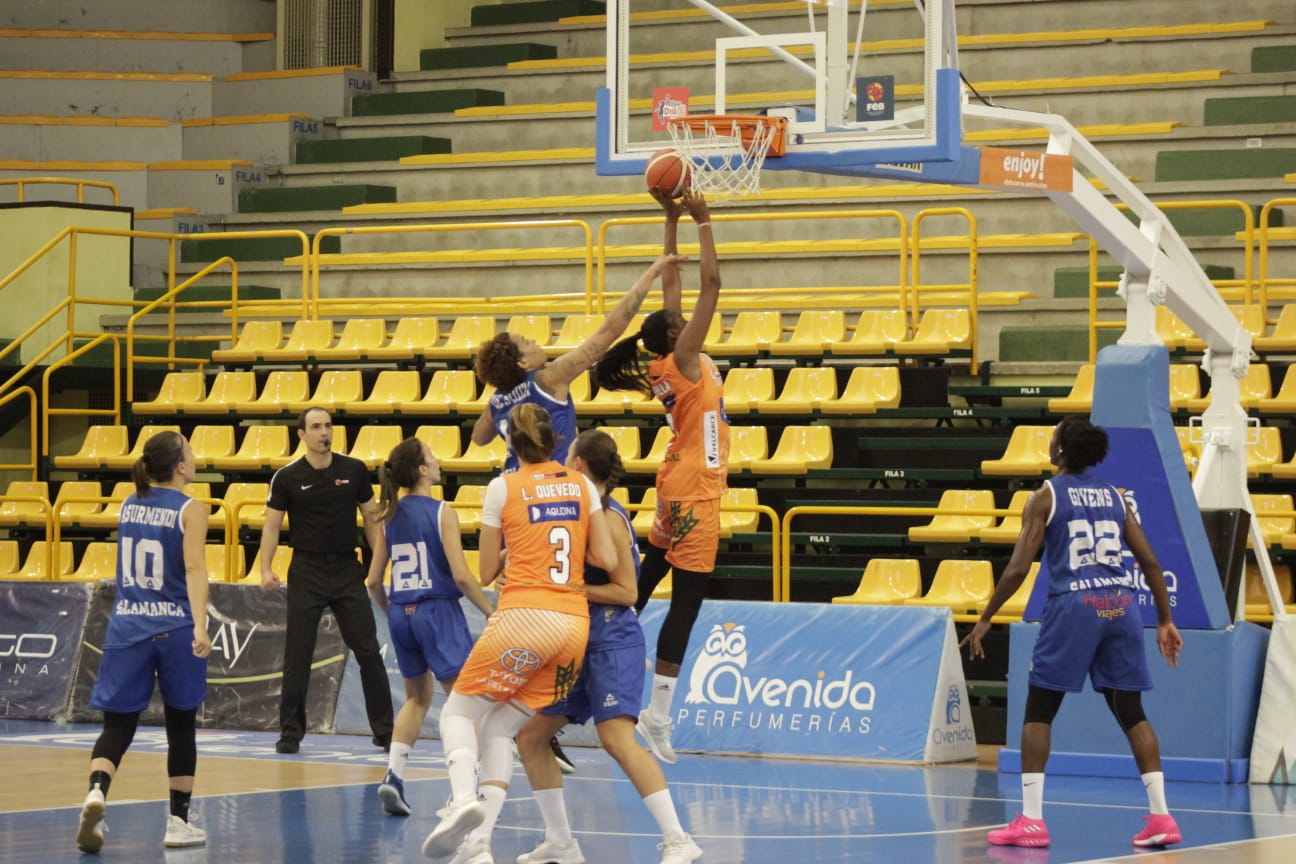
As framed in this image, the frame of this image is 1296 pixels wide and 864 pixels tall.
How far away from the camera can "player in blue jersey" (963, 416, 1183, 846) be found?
9.41 metres

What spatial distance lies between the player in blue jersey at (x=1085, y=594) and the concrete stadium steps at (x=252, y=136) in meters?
17.0

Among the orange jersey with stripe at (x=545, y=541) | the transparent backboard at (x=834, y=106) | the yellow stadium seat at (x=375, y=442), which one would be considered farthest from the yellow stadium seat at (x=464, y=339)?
the orange jersey with stripe at (x=545, y=541)

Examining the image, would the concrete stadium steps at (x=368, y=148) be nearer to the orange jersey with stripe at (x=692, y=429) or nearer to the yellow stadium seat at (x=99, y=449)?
the yellow stadium seat at (x=99, y=449)

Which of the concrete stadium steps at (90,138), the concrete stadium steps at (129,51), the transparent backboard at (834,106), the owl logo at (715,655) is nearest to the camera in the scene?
the transparent backboard at (834,106)

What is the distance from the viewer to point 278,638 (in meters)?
14.8

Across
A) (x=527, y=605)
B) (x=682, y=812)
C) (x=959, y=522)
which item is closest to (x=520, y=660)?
(x=527, y=605)

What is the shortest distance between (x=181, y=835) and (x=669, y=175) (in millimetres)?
3853

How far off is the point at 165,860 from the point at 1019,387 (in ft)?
29.7

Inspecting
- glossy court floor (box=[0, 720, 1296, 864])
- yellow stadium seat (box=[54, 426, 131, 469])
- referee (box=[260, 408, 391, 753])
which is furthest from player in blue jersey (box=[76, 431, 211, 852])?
yellow stadium seat (box=[54, 426, 131, 469])

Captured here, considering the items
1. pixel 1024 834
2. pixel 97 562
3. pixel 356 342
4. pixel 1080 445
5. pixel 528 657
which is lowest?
pixel 1024 834

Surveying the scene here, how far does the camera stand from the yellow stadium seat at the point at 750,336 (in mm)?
17141

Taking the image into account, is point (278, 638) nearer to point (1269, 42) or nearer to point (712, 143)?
point (712, 143)

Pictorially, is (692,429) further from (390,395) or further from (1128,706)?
(390,395)

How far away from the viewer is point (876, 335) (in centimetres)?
1680
